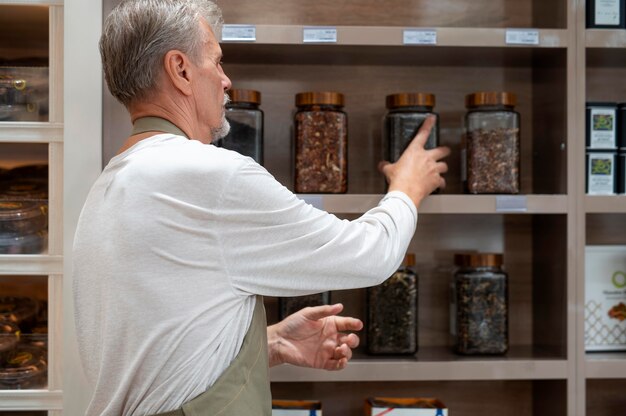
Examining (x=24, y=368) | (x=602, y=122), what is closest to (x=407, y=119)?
(x=602, y=122)

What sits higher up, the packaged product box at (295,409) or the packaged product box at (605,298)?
the packaged product box at (605,298)

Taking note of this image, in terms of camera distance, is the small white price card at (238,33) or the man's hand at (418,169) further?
the small white price card at (238,33)

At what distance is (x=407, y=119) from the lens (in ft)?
5.58

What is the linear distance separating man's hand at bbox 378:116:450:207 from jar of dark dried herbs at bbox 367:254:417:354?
0.22 metres

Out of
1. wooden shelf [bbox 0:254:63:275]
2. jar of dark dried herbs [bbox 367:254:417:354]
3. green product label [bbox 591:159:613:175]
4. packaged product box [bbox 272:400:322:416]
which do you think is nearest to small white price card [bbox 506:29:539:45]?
green product label [bbox 591:159:613:175]

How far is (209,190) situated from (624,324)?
1.33 m

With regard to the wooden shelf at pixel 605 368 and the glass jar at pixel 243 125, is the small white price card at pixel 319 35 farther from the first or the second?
the wooden shelf at pixel 605 368

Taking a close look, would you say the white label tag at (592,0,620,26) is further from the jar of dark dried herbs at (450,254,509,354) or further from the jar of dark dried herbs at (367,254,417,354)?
the jar of dark dried herbs at (367,254,417,354)

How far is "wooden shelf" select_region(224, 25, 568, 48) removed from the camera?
165 cm

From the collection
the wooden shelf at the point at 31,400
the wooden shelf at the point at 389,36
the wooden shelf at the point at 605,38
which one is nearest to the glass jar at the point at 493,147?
the wooden shelf at the point at 389,36

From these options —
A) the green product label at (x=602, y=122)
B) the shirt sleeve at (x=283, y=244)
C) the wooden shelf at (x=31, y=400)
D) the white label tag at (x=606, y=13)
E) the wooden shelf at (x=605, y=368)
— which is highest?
the white label tag at (x=606, y=13)

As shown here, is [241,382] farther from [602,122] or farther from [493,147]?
[602,122]

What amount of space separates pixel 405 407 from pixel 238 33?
957mm

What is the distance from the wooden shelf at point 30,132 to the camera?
1627 millimetres
